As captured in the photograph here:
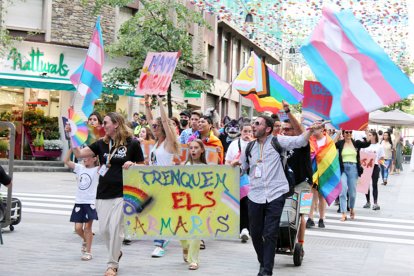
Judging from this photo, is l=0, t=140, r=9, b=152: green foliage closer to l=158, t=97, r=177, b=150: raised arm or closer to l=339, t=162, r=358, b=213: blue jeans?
l=339, t=162, r=358, b=213: blue jeans

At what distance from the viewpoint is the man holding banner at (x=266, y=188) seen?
24.0 feet

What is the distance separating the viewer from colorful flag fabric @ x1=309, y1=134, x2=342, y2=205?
→ 1143 centimetres

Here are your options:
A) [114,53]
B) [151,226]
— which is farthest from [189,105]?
[151,226]

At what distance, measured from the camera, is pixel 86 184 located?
28.7 feet

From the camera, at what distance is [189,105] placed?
126ft

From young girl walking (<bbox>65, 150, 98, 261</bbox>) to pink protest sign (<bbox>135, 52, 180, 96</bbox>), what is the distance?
1190mm

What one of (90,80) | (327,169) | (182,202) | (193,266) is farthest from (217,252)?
(327,169)

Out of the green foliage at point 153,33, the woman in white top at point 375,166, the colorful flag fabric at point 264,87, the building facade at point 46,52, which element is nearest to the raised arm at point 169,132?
the colorful flag fabric at point 264,87

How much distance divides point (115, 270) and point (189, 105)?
31.2m

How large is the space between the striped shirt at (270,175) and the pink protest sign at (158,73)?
2.00m

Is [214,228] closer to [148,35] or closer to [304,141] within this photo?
[304,141]

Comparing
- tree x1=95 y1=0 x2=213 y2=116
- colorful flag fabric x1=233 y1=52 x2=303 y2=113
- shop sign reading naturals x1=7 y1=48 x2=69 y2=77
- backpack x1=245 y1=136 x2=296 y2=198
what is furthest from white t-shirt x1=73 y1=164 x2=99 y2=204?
shop sign reading naturals x1=7 y1=48 x2=69 y2=77

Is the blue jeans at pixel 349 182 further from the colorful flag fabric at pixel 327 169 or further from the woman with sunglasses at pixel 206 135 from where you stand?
the woman with sunglasses at pixel 206 135

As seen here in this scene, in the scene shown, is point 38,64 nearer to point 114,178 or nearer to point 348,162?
point 348,162
